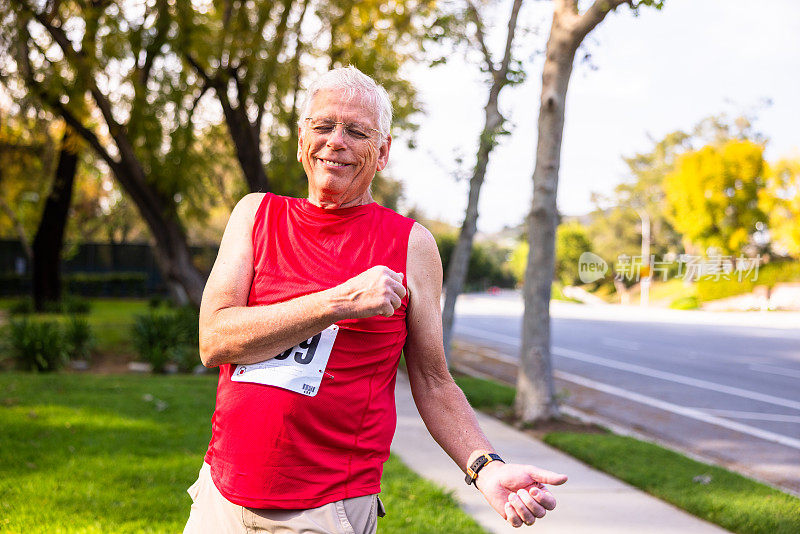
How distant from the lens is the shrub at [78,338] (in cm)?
1248

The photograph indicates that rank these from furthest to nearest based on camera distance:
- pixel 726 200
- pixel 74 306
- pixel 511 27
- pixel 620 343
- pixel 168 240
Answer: pixel 74 306
pixel 620 343
pixel 168 240
pixel 726 200
pixel 511 27

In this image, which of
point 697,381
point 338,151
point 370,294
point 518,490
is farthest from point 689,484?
point 697,381

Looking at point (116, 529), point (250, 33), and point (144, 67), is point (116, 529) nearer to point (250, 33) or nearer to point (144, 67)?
point (250, 33)

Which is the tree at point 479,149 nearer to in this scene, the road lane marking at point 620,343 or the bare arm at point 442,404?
the road lane marking at point 620,343

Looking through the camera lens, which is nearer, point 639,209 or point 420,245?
point 420,245

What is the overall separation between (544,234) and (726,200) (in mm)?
5063

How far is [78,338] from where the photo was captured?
12.6 m

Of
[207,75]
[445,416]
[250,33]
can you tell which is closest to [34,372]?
[207,75]

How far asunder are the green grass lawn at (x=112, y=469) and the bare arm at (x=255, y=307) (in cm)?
→ 279

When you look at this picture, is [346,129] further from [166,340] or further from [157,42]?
[157,42]

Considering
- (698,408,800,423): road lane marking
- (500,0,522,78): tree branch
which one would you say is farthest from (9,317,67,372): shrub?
(698,408,800,423): road lane marking

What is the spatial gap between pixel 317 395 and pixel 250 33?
1301 cm

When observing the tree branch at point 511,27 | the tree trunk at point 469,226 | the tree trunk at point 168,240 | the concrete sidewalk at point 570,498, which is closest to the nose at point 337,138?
the concrete sidewalk at point 570,498

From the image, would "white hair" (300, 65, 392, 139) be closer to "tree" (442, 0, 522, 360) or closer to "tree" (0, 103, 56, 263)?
"tree" (442, 0, 522, 360)
